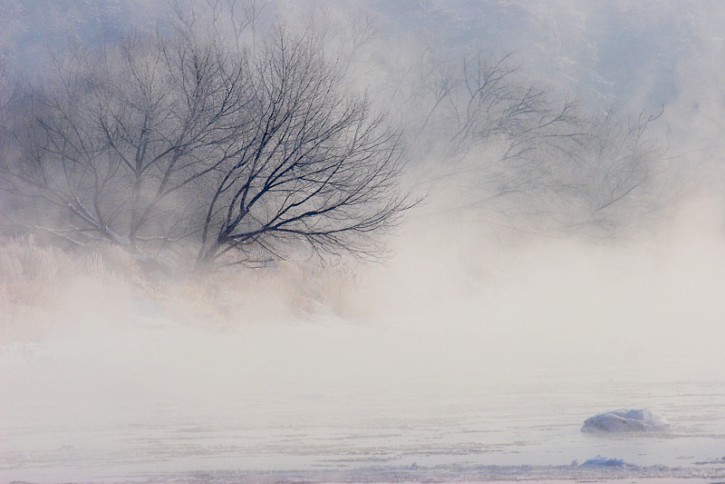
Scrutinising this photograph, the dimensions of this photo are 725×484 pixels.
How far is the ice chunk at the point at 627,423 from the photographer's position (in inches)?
390

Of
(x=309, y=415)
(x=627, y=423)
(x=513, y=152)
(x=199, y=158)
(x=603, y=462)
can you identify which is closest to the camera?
(x=603, y=462)

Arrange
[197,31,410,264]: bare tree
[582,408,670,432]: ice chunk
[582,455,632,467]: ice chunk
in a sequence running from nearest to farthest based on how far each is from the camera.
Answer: [582,455,632,467]: ice chunk, [582,408,670,432]: ice chunk, [197,31,410,264]: bare tree

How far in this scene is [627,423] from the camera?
9992 millimetres

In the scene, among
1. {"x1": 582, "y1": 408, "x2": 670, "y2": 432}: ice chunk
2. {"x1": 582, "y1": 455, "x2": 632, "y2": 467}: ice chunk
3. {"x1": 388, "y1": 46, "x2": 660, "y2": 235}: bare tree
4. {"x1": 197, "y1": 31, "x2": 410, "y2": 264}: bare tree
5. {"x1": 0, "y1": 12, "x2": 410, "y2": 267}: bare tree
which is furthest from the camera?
{"x1": 388, "y1": 46, "x2": 660, "y2": 235}: bare tree

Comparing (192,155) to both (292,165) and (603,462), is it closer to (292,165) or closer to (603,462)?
(292,165)

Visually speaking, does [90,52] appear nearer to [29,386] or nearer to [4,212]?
[4,212]

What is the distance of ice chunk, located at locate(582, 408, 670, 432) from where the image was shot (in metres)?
9.90

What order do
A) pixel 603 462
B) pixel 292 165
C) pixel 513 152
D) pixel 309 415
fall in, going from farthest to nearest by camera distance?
pixel 513 152, pixel 292 165, pixel 309 415, pixel 603 462

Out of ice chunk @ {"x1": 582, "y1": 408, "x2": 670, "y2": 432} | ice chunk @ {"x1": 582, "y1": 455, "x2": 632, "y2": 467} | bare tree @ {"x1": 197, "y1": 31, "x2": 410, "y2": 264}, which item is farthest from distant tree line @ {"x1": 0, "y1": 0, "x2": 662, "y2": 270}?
ice chunk @ {"x1": 582, "y1": 455, "x2": 632, "y2": 467}

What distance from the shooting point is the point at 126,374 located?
1352cm

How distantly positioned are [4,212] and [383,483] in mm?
17897

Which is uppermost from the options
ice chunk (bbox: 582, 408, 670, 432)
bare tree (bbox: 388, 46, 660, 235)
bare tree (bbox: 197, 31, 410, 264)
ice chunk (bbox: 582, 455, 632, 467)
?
bare tree (bbox: 388, 46, 660, 235)

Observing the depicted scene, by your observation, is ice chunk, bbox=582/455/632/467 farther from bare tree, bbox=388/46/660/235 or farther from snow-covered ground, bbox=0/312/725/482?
bare tree, bbox=388/46/660/235

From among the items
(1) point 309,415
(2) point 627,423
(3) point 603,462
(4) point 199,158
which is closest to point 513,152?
(4) point 199,158
